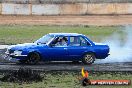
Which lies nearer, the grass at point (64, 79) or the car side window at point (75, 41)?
the grass at point (64, 79)

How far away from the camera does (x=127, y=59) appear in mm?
23750

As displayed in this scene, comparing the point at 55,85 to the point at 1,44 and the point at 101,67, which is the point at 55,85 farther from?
the point at 1,44

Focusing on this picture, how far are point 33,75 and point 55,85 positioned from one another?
1047 millimetres

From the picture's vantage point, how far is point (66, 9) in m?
58.5

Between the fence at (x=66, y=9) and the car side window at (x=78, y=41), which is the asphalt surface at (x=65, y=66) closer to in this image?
the car side window at (x=78, y=41)

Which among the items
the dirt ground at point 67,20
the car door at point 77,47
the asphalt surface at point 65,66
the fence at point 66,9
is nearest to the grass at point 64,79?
the asphalt surface at point 65,66

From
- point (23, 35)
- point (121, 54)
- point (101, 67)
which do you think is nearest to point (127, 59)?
point (121, 54)

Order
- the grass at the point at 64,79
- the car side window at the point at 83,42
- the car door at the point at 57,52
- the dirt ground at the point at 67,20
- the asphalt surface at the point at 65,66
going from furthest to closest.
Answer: the dirt ground at the point at 67,20
the car side window at the point at 83,42
the car door at the point at 57,52
the asphalt surface at the point at 65,66
the grass at the point at 64,79

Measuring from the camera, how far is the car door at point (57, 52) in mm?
20453

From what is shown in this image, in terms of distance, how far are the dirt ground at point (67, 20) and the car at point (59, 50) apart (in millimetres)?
25495

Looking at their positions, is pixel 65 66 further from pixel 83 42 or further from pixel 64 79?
pixel 64 79

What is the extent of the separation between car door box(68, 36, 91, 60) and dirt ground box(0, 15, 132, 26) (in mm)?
25427

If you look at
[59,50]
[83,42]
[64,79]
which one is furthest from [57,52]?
[64,79]

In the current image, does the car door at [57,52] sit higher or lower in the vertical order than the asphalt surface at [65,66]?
higher
